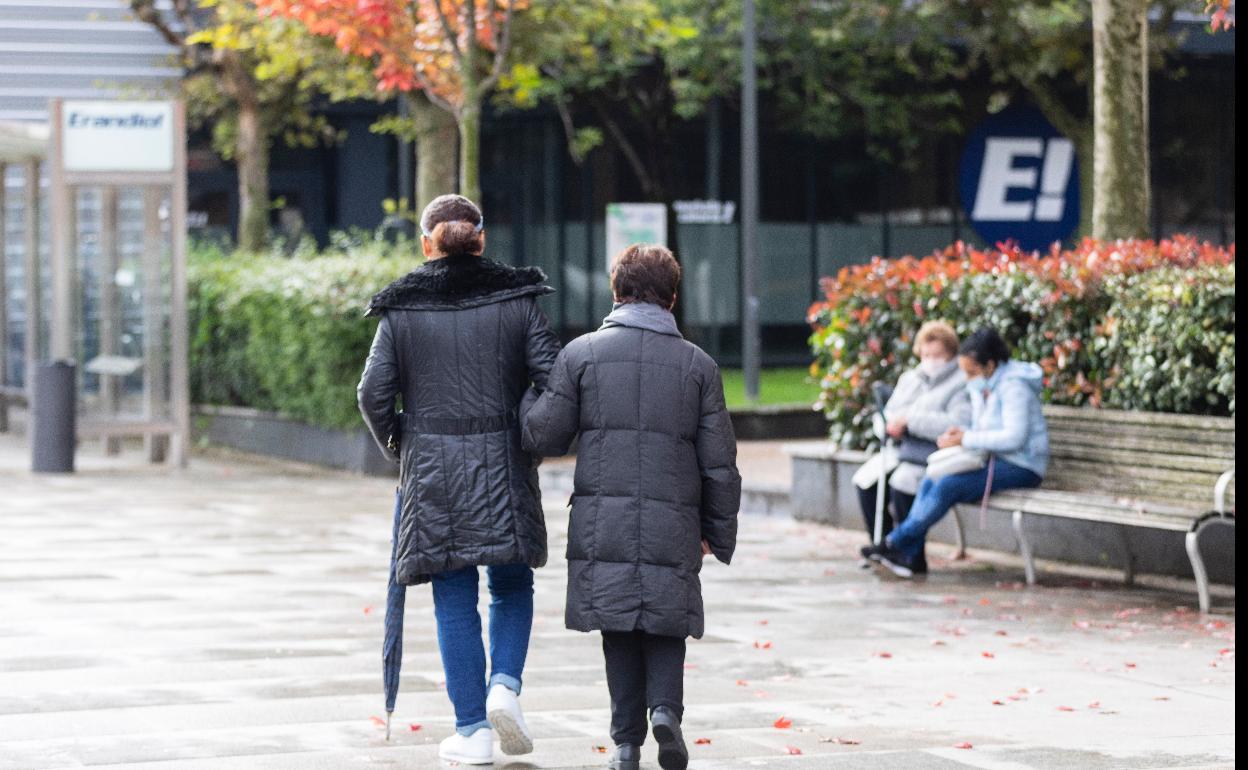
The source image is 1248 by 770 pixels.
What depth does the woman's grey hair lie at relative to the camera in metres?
6.70

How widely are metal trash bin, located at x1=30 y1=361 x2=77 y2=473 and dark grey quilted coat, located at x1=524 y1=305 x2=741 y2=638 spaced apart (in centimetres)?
1186

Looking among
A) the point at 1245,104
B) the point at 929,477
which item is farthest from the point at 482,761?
the point at 929,477

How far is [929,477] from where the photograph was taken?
11.2 meters

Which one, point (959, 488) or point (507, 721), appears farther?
point (959, 488)

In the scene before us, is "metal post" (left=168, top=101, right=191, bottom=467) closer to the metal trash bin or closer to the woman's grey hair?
the metal trash bin

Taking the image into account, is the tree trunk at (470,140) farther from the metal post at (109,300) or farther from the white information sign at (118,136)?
the metal post at (109,300)

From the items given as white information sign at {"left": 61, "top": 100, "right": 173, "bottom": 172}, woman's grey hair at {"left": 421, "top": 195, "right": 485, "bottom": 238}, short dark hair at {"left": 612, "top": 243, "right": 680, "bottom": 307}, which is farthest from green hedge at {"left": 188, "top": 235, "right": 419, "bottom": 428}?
short dark hair at {"left": 612, "top": 243, "right": 680, "bottom": 307}

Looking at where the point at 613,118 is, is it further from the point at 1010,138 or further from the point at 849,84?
the point at 1010,138

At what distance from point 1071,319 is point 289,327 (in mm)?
8232

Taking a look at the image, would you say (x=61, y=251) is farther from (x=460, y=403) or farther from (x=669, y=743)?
(x=669, y=743)

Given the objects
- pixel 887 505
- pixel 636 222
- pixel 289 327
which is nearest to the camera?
pixel 887 505

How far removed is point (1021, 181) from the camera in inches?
1238

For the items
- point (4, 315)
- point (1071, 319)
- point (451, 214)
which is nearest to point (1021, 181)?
point (4, 315)

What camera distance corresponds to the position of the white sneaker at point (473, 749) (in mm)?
6484
